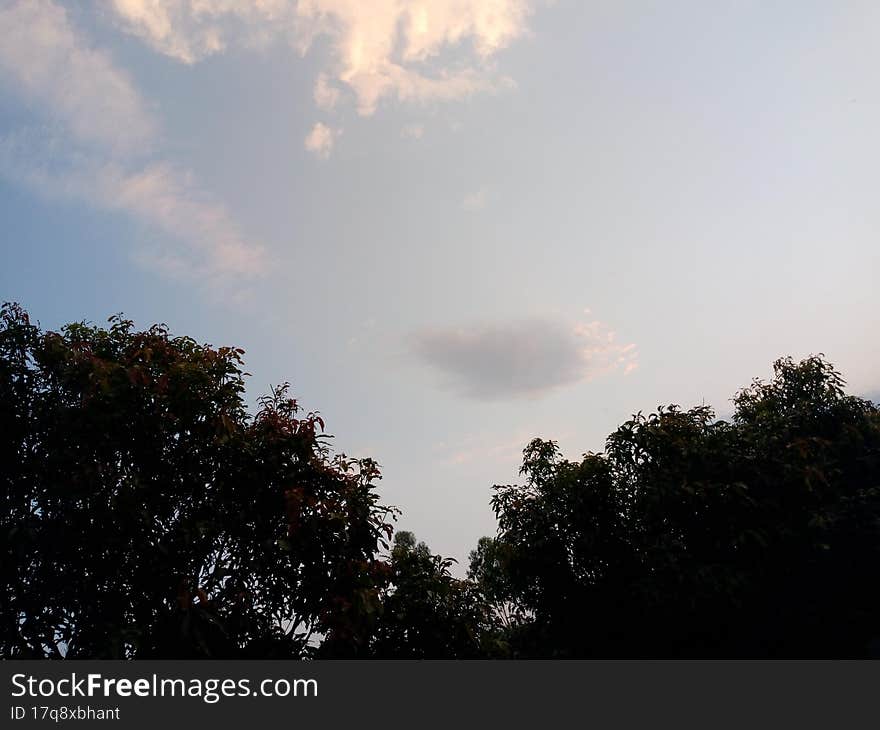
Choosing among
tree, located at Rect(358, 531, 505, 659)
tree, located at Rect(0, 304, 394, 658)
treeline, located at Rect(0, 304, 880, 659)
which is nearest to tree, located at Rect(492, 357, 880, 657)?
treeline, located at Rect(0, 304, 880, 659)

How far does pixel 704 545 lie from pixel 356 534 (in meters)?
7.84

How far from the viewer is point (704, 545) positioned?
15.4 m

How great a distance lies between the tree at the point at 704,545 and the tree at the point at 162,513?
604cm

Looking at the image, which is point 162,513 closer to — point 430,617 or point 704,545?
point 430,617

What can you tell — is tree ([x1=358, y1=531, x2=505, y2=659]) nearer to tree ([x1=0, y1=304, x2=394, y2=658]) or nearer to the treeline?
the treeline

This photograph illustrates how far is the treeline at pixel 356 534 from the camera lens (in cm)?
1076

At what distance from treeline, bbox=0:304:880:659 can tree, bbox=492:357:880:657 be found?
0.05 meters

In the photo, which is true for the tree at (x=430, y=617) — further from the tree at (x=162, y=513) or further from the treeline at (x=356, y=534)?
the tree at (x=162, y=513)

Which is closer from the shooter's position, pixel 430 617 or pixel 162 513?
pixel 162 513

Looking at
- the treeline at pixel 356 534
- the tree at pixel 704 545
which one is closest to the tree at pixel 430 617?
the treeline at pixel 356 534

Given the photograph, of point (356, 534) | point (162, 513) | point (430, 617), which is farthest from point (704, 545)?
point (162, 513)
